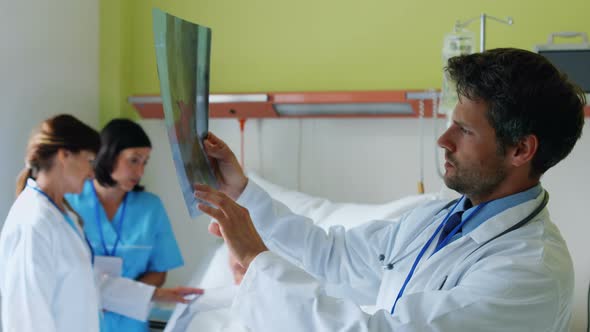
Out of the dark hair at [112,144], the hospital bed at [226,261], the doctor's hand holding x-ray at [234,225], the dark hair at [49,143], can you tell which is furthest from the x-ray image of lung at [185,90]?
the dark hair at [112,144]

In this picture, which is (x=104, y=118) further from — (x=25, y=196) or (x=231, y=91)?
(x=25, y=196)

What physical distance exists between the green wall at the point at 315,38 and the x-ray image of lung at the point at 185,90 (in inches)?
66.0

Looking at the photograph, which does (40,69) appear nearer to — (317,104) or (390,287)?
(317,104)

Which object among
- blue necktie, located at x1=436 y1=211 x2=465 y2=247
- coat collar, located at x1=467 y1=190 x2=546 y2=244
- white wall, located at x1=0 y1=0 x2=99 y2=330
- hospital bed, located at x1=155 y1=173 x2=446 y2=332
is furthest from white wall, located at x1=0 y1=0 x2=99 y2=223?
Answer: coat collar, located at x1=467 y1=190 x2=546 y2=244

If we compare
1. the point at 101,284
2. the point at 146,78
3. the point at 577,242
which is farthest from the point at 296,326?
the point at 146,78

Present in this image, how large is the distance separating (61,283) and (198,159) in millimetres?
1167

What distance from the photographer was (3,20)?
2764mm

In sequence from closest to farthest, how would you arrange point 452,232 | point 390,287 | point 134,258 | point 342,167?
point 452,232, point 390,287, point 134,258, point 342,167

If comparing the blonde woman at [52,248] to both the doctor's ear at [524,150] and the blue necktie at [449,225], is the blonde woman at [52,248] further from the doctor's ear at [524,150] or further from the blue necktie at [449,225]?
the doctor's ear at [524,150]

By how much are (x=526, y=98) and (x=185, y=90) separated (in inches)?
26.1

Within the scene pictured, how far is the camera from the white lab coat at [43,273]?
2230 mm

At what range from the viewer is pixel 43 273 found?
228cm

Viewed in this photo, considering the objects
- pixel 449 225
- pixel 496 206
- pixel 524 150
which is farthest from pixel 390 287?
pixel 524 150

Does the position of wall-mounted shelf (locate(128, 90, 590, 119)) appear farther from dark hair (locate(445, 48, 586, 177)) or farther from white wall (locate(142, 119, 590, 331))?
dark hair (locate(445, 48, 586, 177))
